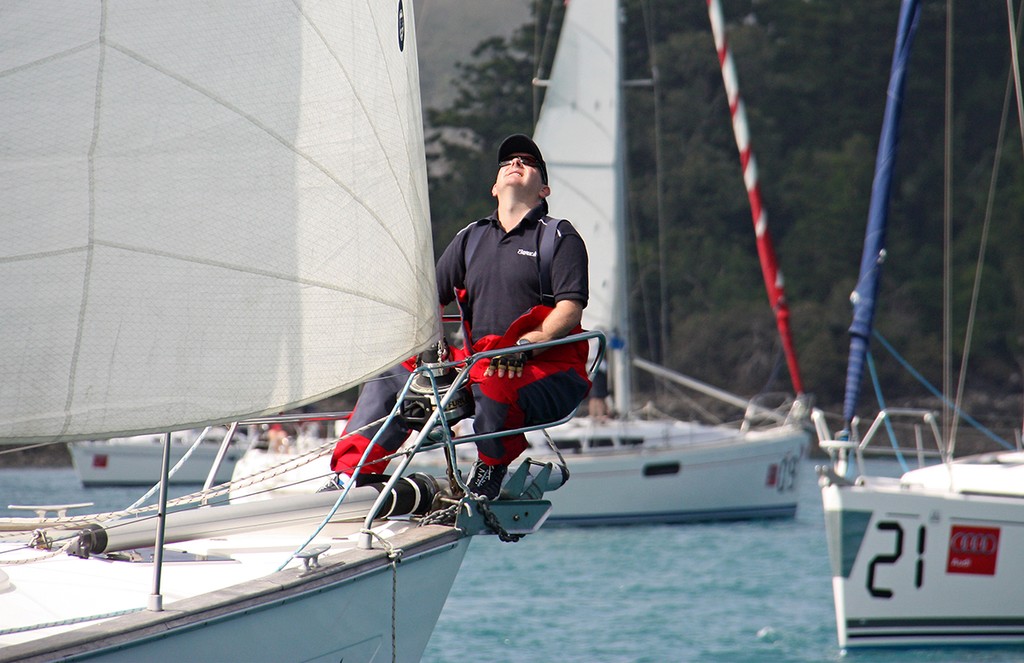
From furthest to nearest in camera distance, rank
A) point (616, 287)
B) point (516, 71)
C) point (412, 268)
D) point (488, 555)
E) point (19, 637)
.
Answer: point (516, 71), point (616, 287), point (488, 555), point (412, 268), point (19, 637)

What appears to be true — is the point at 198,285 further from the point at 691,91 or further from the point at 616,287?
the point at 691,91

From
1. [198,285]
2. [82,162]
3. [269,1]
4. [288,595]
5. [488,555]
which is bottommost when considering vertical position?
[488,555]

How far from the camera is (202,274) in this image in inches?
143

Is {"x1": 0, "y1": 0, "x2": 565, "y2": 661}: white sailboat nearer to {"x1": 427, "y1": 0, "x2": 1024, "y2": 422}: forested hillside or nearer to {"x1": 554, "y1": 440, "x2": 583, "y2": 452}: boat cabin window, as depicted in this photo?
{"x1": 554, "y1": 440, "x2": 583, "y2": 452}: boat cabin window

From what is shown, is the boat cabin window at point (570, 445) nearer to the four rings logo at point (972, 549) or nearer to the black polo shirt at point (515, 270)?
the four rings logo at point (972, 549)

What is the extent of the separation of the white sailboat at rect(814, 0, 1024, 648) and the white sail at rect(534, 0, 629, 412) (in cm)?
1126

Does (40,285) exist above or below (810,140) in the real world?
below

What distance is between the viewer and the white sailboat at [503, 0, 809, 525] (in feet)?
61.7

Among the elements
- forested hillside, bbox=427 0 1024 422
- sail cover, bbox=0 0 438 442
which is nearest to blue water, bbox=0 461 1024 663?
sail cover, bbox=0 0 438 442

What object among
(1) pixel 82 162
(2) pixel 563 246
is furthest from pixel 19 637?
(2) pixel 563 246

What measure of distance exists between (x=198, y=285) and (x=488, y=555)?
42.9 feet

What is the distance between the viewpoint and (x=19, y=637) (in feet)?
10.7

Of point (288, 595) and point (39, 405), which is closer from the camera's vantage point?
point (39, 405)

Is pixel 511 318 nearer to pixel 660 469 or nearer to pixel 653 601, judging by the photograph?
pixel 653 601
